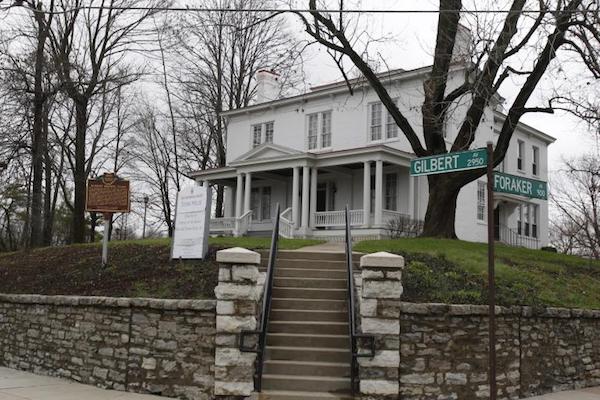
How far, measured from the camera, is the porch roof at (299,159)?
72.0 ft

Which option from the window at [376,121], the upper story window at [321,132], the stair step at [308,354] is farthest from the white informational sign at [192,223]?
the upper story window at [321,132]

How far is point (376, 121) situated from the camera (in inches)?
965

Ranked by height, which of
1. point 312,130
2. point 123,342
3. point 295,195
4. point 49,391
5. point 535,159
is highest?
point 312,130

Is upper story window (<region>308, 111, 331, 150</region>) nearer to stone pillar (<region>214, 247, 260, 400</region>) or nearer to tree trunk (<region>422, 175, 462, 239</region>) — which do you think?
tree trunk (<region>422, 175, 462, 239</region>)

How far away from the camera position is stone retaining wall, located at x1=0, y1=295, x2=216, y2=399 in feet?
28.8

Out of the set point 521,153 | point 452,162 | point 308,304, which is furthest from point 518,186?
point 521,153

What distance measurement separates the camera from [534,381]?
9656 millimetres

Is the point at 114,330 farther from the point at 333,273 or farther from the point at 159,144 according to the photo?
the point at 159,144

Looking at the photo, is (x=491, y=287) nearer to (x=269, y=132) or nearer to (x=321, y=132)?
(x=321, y=132)

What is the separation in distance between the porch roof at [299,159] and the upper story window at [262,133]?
6.67 ft

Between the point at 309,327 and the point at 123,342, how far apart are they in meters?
3.05

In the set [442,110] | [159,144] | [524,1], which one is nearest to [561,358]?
[442,110]

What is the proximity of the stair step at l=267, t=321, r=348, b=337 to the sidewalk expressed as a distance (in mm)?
2036

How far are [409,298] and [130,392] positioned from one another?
4.67 m
